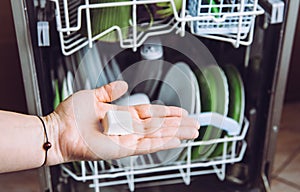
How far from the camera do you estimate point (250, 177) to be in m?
1.20

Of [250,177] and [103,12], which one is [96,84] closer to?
[103,12]

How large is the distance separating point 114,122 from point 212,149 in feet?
0.98

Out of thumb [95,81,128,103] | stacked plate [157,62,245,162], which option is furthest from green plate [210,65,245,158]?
thumb [95,81,128,103]

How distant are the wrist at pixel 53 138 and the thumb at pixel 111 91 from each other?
3.7 inches

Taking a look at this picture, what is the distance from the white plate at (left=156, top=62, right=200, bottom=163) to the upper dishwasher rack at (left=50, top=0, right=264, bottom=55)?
0.10 m

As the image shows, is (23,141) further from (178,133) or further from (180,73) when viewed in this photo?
(180,73)

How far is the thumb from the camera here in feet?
3.21

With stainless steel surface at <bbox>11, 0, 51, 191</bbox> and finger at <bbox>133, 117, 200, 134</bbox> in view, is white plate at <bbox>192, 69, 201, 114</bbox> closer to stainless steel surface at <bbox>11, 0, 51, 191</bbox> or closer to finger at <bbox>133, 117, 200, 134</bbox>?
finger at <bbox>133, 117, 200, 134</bbox>

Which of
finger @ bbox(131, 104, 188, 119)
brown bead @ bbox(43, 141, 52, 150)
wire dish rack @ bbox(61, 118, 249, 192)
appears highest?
finger @ bbox(131, 104, 188, 119)

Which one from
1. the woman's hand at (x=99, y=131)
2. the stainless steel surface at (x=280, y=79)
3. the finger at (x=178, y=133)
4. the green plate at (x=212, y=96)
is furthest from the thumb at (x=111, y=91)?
the stainless steel surface at (x=280, y=79)

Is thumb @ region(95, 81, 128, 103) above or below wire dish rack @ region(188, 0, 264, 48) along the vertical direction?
below

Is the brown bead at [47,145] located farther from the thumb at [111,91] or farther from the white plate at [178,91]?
the white plate at [178,91]

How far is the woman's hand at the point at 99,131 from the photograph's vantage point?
943mm

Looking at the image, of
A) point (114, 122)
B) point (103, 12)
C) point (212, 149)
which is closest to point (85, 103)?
point (114, 122)
